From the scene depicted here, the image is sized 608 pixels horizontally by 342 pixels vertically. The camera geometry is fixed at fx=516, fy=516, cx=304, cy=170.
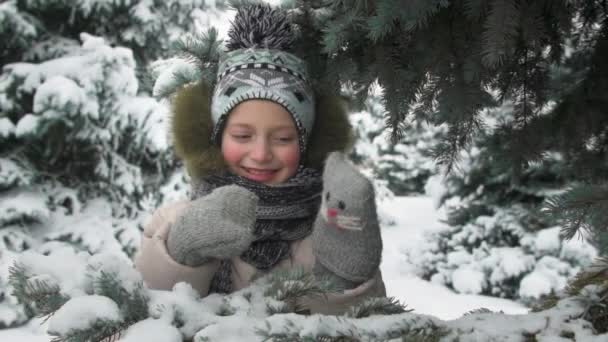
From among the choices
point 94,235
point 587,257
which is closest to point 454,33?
point 94,235

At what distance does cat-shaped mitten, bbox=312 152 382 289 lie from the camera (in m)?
1.31

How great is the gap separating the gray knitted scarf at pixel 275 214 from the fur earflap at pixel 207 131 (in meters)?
0.06

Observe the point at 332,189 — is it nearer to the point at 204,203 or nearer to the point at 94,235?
the point at 204,203

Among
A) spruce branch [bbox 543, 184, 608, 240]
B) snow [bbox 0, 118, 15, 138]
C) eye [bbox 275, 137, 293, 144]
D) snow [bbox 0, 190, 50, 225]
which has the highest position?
snow [bbox 0, 118, 15, 138]

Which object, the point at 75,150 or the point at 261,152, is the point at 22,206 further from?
the point at 261,152

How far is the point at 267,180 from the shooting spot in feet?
5.27

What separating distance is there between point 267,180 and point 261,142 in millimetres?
131

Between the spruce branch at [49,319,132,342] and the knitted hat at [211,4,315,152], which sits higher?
the knitted hat at [211,4,315,152]

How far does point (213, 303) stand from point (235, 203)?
0.42m

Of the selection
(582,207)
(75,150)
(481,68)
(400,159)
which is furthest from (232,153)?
(400,159)

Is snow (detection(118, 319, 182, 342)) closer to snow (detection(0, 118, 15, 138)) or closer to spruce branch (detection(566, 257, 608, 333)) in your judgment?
spruce branch (detection(566, 257, 608, 333))

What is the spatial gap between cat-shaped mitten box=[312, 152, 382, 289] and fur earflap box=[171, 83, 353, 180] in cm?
27

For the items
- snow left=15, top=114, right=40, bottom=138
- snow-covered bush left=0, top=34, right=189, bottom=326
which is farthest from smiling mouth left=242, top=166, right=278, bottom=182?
snow left=15, top=114, right=40, bottom=138

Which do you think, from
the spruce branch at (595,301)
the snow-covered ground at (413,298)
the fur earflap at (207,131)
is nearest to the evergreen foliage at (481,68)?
the fur earflap at (207,131)
